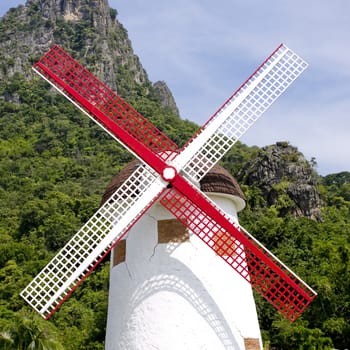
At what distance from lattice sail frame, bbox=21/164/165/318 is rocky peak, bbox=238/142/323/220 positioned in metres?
33.4

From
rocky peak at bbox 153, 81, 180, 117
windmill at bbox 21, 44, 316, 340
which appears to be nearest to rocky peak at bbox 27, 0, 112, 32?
rocky peak at bbox 153, 81, 180, 117

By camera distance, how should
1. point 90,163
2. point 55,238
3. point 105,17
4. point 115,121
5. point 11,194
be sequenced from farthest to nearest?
point 105,17, point 90,163, point 11,194, point 55,238, point 115,121

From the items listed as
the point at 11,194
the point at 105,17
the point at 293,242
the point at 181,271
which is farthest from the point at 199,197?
the point at 105,17

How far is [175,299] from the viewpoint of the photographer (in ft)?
28.6

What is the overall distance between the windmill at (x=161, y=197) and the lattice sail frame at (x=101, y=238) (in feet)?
0.06

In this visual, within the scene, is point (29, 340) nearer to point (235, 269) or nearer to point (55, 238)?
point (235, 269)

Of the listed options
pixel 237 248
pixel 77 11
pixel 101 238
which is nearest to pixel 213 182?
pixel 237 248

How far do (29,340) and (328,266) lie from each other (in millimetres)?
15274

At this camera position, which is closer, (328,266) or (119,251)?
(119,251)

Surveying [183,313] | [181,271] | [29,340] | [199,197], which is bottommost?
[29,340]

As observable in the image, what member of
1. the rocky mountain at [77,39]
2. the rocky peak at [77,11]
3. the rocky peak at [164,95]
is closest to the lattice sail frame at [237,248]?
the rocky mountain at [77,39]

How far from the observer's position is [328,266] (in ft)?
66.3

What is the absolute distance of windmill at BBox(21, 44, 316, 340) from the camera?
891 centimetres

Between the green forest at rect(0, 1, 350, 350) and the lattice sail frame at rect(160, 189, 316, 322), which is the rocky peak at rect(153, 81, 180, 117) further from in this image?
the lattice sail frame at rect(160, 189, 316, 322)
